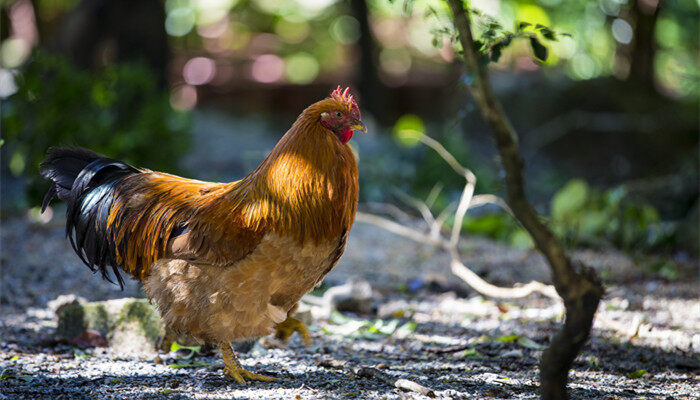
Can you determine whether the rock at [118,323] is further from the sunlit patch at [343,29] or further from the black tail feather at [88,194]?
Result: the sunlit patch at [343,29]

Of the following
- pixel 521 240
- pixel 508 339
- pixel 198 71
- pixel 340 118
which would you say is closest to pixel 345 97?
pixel 340 118

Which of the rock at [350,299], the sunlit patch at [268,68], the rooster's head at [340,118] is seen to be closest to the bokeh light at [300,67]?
the sunlit patch at [268,68]

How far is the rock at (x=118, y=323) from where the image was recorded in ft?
14.1

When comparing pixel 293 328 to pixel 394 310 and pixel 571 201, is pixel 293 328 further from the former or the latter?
pixel 571 201

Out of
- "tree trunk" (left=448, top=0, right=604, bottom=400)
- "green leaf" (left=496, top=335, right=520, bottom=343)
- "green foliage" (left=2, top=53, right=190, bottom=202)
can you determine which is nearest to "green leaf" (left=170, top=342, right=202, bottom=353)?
"green leaf" (left=496, top=335, right=520, bottom=343)

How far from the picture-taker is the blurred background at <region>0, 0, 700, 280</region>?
747cm

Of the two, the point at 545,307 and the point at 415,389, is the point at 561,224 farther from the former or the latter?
the point at 415,389

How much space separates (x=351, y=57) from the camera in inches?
802

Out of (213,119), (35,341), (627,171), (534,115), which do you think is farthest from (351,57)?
(35,341)

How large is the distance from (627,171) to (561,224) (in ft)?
15.2

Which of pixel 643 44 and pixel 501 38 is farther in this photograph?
pixel 643 44

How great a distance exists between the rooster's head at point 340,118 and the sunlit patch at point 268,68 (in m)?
14.9

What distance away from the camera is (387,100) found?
47.7ft

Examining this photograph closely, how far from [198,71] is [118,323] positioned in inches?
573
